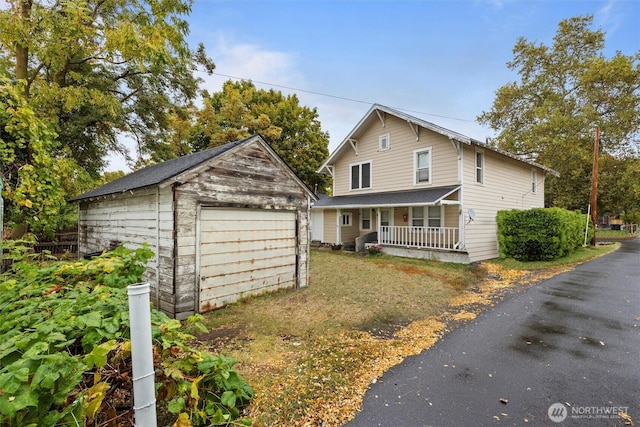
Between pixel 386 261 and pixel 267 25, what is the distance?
419 inches

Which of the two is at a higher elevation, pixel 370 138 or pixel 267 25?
pixel 267 25

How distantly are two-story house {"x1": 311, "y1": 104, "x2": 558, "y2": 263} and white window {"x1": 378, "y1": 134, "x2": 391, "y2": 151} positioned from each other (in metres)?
0.06

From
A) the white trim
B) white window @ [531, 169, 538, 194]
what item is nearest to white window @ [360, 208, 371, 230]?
the white trim

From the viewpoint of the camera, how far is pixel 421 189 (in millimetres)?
13023

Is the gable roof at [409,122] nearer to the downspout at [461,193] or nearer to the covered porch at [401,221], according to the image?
the downspout at [461,193]

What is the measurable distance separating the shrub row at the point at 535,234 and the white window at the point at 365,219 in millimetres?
6279

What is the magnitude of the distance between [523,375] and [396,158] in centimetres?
1187

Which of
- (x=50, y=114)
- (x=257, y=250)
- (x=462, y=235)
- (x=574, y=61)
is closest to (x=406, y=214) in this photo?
(x=462, y=235)

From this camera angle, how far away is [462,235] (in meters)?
11.4

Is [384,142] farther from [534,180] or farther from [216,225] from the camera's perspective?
[216,225]

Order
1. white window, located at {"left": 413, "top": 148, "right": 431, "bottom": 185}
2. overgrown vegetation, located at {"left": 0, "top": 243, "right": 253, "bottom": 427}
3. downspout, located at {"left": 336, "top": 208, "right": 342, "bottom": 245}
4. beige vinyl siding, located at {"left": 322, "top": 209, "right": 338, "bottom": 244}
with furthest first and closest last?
beige vinyl siding, located at {"left": 322, "top": 209, "right": 338, "bottom": 244}, downspout, located at {"left": 336, "top": 208, "right": 342, "bottom": 245}, white window, located at {"left": 413, "top": 148, "right": 431, "bottom": 185}, overgrown vegetation, located at {"left": 0, "top": 243, "right": 253, "bottom": 427}

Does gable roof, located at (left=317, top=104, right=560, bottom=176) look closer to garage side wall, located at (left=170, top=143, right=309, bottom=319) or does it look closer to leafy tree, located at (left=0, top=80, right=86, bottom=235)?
garage side wall, located at (left=170, top=143, right=309, bottom=319)

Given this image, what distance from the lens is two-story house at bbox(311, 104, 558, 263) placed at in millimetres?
11734

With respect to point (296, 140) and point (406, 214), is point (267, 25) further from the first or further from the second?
point (296, 140)
